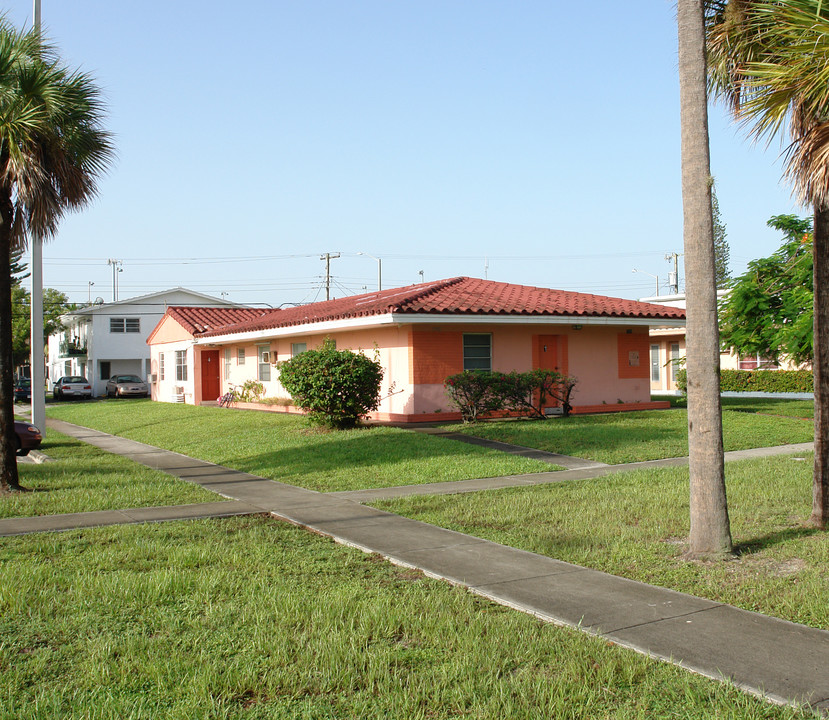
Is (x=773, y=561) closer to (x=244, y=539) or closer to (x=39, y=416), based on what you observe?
(x=244, y=539)

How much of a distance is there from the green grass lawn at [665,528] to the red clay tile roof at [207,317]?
987 inches

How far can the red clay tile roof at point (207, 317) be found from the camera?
34.0 metres

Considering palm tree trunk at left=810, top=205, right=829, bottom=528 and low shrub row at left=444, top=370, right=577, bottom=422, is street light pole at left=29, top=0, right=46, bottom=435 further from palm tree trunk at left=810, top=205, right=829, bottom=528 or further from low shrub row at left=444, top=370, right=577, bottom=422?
palm tree trunk at left=810, top=205, right=829, bottom=528

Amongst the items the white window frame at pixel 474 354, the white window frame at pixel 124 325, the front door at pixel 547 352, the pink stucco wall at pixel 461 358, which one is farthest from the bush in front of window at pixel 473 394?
the white window frame at pixel 124 325

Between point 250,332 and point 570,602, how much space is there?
23.1m

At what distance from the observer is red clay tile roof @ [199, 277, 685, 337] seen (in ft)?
65.7

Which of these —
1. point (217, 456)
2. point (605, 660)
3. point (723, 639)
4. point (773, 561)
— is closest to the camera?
point (605, 660)

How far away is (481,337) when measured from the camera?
70.2 feet

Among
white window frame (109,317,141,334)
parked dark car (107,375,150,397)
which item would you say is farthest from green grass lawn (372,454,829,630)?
white window frame (109,317,141,334)

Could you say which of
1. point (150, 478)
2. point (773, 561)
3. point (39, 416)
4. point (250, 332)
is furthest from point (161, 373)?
point (773, 561)

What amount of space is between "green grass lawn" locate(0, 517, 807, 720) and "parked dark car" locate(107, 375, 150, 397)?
41.8m

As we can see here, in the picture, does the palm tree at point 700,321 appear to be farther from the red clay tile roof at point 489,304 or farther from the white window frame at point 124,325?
the white window frame at point 124,325

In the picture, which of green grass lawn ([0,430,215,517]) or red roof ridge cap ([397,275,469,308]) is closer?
green grass lawn ([0,430,215,517])

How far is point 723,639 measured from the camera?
5121 mm
